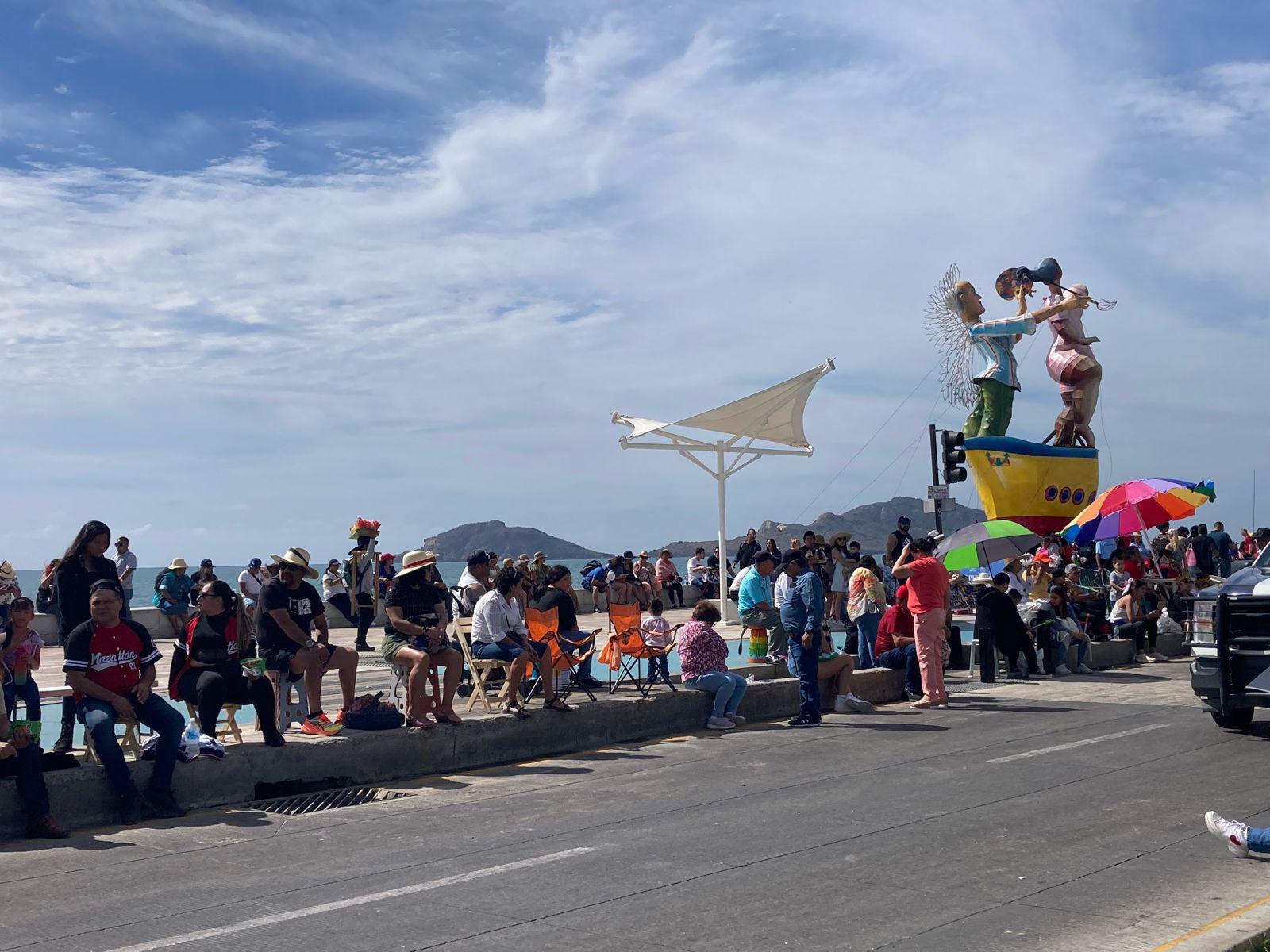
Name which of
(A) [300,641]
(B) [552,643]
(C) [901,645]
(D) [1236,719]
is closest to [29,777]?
(A) [300,641]

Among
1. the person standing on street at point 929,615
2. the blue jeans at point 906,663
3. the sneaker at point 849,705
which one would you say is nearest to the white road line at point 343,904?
the sneaker at point 849,705

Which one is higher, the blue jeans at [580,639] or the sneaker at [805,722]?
the blue jeans at [580,639]

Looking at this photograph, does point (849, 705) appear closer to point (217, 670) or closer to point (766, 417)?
point (217, 670)

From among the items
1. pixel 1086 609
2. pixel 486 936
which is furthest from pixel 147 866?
pixel 1086 609

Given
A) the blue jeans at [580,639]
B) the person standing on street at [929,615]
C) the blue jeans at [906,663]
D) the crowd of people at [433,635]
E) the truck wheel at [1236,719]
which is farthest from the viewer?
the blue jeans at [906,663]

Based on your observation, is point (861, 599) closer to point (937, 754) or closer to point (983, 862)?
point (937, 754)

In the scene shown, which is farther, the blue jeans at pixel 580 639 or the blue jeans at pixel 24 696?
the blue jeans at pixel 580 639

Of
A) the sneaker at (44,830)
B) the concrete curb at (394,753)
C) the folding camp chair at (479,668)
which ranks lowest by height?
the sneaker at (44,830)

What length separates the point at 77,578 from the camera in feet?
34.1

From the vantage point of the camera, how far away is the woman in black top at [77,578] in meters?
10.3

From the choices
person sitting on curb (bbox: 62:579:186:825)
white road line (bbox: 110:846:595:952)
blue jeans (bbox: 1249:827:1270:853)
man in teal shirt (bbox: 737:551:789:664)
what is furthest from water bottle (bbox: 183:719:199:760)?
man in teal shirt (bbox: 737:551:789:664)

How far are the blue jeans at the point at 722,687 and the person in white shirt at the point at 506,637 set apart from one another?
5.41 ft

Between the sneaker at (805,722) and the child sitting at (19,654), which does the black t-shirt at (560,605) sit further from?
the child sitting at (19,654)

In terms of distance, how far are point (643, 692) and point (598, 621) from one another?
14575mm
